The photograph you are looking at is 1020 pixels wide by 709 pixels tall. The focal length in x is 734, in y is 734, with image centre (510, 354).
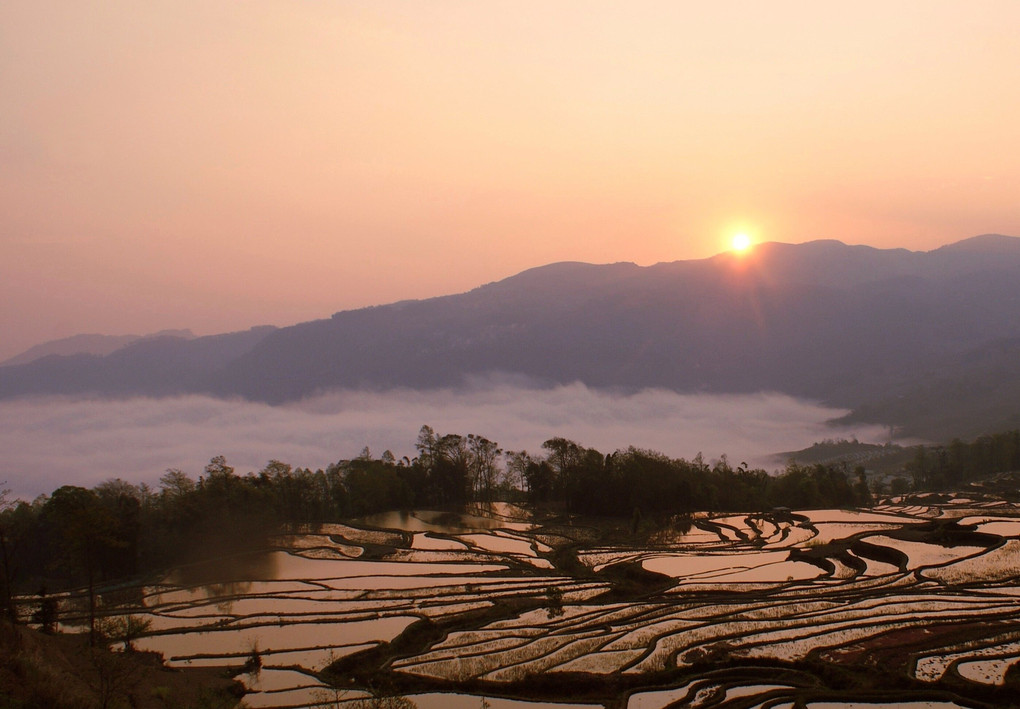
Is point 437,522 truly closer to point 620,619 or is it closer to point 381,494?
point 381,494

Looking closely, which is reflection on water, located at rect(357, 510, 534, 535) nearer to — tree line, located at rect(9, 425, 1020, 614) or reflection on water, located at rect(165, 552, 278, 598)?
tree line, located at rect(9, 425, 1020, 614)

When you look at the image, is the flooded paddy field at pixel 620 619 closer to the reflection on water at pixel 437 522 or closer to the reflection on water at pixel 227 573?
the reflection on water at pixel 227 573

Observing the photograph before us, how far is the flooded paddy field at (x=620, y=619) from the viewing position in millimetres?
27281

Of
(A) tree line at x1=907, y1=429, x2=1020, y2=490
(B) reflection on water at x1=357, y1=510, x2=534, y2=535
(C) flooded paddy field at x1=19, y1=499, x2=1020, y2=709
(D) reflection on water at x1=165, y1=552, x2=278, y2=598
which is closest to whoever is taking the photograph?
(C) flooded paddy field at x1=19, y1=499, x2=1020, y2=709

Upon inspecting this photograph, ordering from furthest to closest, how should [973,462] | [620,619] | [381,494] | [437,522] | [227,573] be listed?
[973,462] → [381,494] → [437,522] → [227,573] → [620,619]

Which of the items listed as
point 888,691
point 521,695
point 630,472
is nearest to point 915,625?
point 888,691

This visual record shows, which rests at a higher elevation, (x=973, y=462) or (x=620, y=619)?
(x=620, y=619)

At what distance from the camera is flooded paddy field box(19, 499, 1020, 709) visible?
27281 millimetres

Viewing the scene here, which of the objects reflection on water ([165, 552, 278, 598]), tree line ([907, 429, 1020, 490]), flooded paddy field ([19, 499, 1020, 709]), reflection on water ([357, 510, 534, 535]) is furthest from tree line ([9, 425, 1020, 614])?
flooded paddy field ([19, 499, 1020, 709])

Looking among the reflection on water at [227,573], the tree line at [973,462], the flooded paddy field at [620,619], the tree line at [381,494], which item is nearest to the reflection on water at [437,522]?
the tree line at [381,494]

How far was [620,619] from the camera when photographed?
36.4m

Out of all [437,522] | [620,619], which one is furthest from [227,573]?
[620,619]

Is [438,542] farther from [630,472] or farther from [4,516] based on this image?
[4,516]

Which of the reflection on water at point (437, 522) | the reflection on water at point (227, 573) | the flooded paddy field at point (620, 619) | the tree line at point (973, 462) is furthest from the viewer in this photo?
the tree line at point (973, 462)
